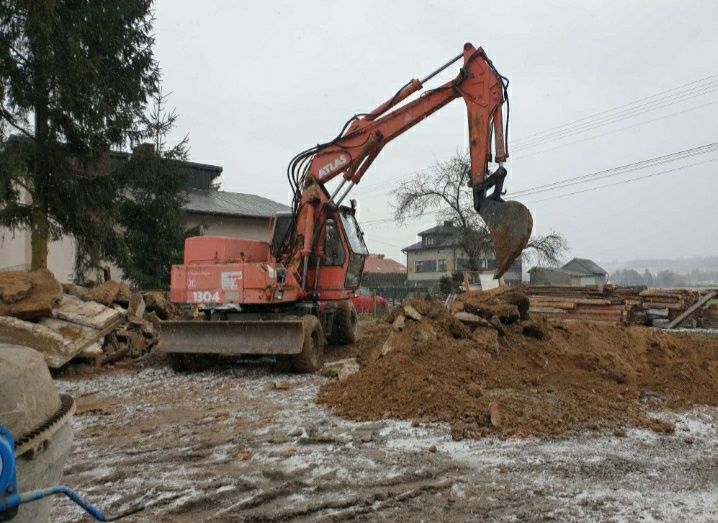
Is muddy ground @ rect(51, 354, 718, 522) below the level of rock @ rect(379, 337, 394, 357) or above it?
below

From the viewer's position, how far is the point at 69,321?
995 centimetres

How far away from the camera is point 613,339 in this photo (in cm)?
970

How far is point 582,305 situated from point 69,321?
549 inches

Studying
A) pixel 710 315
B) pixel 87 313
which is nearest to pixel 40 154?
pixel 87 313

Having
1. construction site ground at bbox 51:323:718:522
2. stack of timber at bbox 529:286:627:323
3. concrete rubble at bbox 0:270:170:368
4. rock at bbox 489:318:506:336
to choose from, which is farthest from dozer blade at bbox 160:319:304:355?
stack of timber at bbox 529:286:627:323

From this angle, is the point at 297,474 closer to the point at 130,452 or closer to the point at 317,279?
the point at 130,452

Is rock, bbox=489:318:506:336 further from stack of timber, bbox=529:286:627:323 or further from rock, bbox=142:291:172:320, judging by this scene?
stack of timber, bbox=529:286:627:323

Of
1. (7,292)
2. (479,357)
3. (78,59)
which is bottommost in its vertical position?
(479,357)

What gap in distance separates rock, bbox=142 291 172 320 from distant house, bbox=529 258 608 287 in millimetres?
42357

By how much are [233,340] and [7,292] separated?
3.69 meters

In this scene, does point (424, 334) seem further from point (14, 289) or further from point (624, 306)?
point (624, 306)

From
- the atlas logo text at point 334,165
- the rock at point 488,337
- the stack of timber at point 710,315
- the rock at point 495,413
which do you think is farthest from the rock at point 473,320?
the stack of timber at point 710,315

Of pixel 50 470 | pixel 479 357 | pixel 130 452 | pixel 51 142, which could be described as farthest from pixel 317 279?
pixel 50 470

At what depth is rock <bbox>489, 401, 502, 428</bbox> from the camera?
18.4 feet
